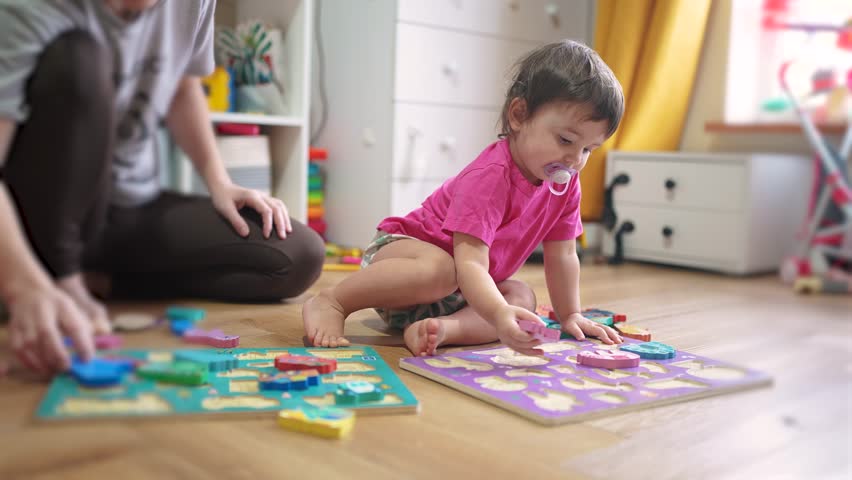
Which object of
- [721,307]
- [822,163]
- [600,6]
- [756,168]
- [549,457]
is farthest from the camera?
[756,168]

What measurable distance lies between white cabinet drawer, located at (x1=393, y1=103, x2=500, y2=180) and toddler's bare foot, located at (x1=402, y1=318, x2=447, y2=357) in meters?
0.21

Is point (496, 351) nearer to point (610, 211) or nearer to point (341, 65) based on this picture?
point (341, 65)

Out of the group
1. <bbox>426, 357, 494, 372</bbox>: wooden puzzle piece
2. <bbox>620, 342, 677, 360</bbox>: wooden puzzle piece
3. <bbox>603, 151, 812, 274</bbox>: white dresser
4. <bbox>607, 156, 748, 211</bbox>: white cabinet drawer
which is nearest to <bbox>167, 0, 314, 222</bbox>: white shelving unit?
<bbox>426, 357, 494, 372</bbox>: wooden puzzle piece

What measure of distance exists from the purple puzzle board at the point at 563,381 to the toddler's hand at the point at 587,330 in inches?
1.4

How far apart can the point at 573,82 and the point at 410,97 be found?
0.29 m

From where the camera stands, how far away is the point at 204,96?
308mm

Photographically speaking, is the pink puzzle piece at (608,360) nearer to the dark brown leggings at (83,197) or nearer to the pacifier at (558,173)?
the pacifier at (558,173)

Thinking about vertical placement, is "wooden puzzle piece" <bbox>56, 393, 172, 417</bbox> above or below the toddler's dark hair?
below

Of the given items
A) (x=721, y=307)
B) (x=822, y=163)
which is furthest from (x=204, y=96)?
(x=721, y=307)

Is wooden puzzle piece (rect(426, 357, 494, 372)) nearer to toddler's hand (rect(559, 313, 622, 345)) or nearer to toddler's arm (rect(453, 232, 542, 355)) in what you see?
toddler's arm (rect(453, 232, 542, 355))

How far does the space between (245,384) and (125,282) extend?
43cm

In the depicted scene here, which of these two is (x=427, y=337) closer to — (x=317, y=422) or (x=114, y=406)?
(x=317, y=422)

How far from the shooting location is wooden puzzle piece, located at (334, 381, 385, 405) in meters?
0.68

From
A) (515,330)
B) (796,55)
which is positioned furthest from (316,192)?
(796,55)
